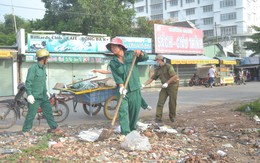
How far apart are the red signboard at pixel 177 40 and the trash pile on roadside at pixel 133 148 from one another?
1980 centimetres

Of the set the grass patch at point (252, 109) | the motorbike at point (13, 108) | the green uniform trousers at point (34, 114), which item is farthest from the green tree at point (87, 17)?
the green uniform trousers at point (34, 114)

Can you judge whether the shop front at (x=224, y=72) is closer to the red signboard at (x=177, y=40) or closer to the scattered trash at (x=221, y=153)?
the red signboard at (x=177, y=40)

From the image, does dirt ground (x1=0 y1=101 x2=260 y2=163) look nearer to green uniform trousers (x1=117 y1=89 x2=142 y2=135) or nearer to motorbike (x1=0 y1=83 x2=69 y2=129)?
green uniform trousers (x1=117 y1=89 x2=142 y2=135)

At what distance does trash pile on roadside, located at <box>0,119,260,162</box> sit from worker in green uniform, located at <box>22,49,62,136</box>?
449 millimetres

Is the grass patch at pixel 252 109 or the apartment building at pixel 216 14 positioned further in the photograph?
the apartment building at pixel 216 14

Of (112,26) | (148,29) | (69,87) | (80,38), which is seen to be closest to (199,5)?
(148,29)

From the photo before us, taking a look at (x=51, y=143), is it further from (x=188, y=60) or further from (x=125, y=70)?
(x=188, y=60)

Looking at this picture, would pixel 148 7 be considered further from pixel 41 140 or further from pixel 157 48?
pixel 41 140

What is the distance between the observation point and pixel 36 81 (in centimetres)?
630

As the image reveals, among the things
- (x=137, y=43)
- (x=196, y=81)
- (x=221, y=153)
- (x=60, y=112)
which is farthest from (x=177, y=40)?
(x=221, y=153)

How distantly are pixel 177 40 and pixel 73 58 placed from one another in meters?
9.57

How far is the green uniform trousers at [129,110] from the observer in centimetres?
521

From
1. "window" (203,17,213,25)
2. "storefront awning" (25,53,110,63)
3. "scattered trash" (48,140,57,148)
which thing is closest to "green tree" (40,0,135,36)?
"storefront awning" (25,53,110,63)

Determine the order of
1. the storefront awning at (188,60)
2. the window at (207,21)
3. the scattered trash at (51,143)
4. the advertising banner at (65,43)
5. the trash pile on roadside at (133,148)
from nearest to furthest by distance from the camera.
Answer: the trash pile on roadside at (133,148) < the scattered trash at (51,143) < the advertising banner at (65,43) < the storefront awning at (188,60) < the window at (207,21)
